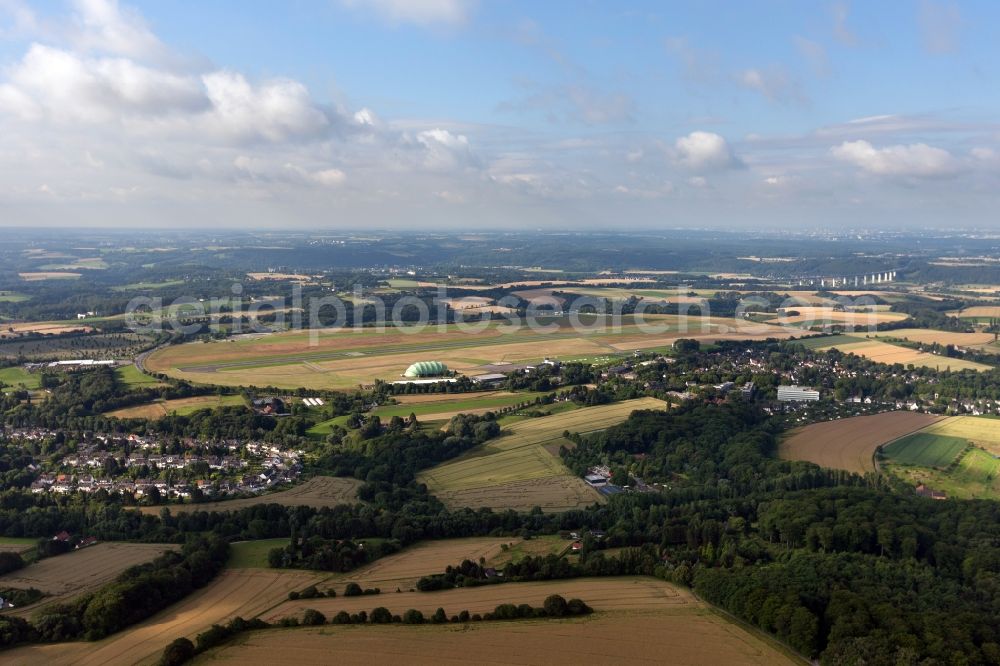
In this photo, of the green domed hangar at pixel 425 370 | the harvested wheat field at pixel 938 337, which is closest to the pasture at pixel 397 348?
the green domed hangar at pixel 425 370

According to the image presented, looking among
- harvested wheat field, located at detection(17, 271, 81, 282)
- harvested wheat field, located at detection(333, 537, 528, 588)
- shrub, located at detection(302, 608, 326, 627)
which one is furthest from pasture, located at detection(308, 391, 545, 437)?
harvested wheat field, located at detection(17, 271, 81, 282)

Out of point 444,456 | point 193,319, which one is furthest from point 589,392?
point 193,319

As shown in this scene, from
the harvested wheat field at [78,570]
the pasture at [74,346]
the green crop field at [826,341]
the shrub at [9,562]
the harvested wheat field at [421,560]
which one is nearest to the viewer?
the harvested wheat field at [78,570]

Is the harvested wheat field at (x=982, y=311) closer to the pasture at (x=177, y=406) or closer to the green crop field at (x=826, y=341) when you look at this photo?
the green crop field at (x=826, y=341)

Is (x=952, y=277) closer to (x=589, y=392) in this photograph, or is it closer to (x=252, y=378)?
(x=589, y=392)

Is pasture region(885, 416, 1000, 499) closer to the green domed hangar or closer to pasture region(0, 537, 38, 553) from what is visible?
the green domed hangar

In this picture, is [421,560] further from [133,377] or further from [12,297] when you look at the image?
[12,297]

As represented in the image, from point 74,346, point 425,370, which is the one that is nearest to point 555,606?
point 425,370
